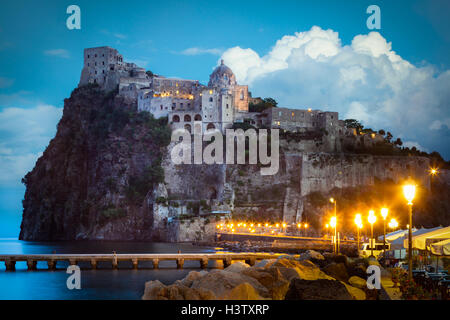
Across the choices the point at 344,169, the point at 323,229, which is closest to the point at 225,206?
the point at 323,229

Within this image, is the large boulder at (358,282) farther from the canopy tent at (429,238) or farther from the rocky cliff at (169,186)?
the rocky cliff at (169,186)

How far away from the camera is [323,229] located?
82.2 metres

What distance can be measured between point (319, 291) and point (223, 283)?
446 centimetres

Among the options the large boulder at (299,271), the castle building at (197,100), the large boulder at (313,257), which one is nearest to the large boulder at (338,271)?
the large boulder at (299,271)

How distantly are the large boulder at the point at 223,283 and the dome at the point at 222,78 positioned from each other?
82050 mm

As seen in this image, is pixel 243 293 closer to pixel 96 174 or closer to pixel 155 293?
pixel 155 293

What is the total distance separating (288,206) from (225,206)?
9521 millimetres

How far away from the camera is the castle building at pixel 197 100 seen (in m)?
94.4

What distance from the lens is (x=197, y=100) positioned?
9625cm

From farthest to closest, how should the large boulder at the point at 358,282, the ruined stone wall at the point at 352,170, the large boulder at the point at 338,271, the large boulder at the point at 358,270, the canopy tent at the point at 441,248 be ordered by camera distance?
the ruined stone wall at the point at 352,170 < the large boulder at the point at 338,271 < the large boulder at the point at 358,270 < the large boulder at the point at 358,282 < the canopy tent at the point at 441,248

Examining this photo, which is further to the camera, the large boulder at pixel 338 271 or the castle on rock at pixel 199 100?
the castle on rock at pixel 199 100

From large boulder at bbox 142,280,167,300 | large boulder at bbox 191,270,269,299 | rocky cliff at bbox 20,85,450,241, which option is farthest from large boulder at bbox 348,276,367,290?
rocky cliff at bbox 20,85,450,241
